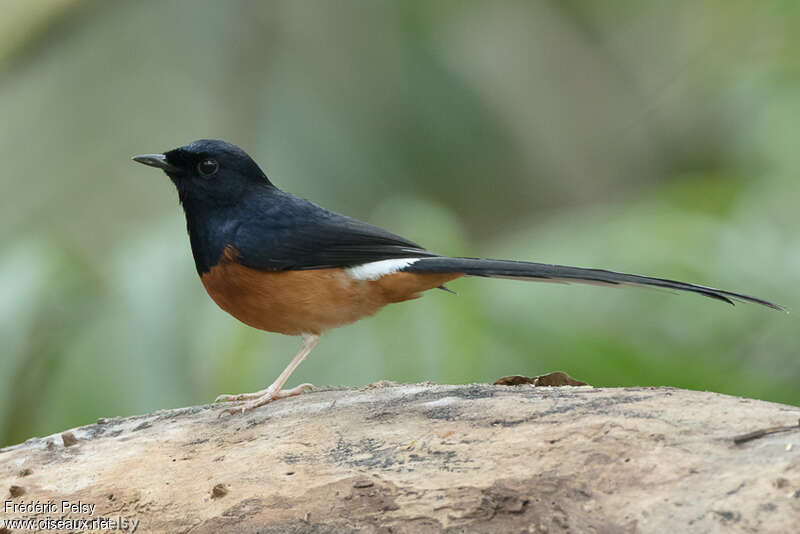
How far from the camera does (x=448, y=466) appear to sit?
2.56 meters

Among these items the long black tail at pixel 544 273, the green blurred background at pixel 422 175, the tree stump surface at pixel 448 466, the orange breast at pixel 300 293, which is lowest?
the tree stump surface at pixel 448 466

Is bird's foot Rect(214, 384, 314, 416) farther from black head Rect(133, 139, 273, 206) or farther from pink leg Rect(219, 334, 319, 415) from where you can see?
black head Rect(133, 139, 273, 206)

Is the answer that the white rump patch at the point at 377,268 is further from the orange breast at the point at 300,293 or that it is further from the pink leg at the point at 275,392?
the pink leg at the point at 275,392

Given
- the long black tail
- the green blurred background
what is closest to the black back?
the long black tail

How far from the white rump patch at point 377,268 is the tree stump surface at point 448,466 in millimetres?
490

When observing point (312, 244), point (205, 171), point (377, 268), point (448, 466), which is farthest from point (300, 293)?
point (448, 466)

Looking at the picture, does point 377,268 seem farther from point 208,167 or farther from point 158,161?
point 158,161

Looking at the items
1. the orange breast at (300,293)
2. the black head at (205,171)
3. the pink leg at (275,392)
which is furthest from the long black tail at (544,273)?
the black head at (205,171)

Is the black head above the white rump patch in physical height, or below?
above

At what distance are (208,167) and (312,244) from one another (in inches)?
25.2

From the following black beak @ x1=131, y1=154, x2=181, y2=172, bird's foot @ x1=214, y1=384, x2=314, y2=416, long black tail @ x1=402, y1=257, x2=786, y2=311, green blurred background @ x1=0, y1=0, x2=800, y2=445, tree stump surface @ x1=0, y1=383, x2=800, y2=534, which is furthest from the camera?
green blurred background @ x1=0, y1=0, x2=800, y2=445

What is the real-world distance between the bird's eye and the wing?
0.98 feet

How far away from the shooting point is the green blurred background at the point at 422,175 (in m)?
5.05

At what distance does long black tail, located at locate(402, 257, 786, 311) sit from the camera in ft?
9.23
